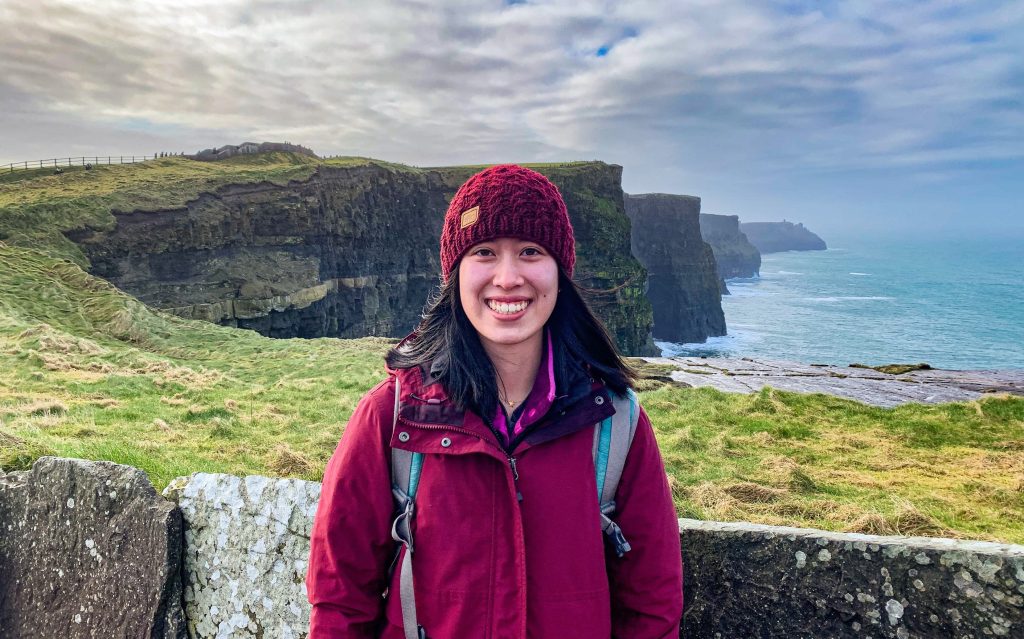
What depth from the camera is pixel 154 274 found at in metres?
38.6

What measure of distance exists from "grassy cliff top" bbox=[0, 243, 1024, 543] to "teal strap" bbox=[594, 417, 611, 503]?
298cm

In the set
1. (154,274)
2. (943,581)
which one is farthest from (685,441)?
(154,274)

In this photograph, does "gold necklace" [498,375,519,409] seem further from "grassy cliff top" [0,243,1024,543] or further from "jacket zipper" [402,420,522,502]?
"grassy cliff top" [0,243,1024,543]

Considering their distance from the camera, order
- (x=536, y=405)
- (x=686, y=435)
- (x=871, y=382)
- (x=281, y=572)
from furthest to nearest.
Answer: (x=871, y=382), (x=686, y=435), (x=281, y=572), (x=536, y=405)

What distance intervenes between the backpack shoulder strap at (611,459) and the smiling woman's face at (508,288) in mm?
528

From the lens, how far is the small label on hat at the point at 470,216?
2592 millimetres

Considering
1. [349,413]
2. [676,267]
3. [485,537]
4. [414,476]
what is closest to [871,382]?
[349,413]

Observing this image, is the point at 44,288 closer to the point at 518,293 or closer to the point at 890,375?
the point at 518,293

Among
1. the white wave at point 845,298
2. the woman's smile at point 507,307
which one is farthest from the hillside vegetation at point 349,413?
the white wave at point 845,298

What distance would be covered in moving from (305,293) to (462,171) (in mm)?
26580

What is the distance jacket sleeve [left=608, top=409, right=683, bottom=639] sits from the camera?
2422 mm

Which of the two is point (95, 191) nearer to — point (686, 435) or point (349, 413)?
point (349, 413)

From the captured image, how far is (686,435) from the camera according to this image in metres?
8.80

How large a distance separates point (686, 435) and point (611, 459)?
6806mm
